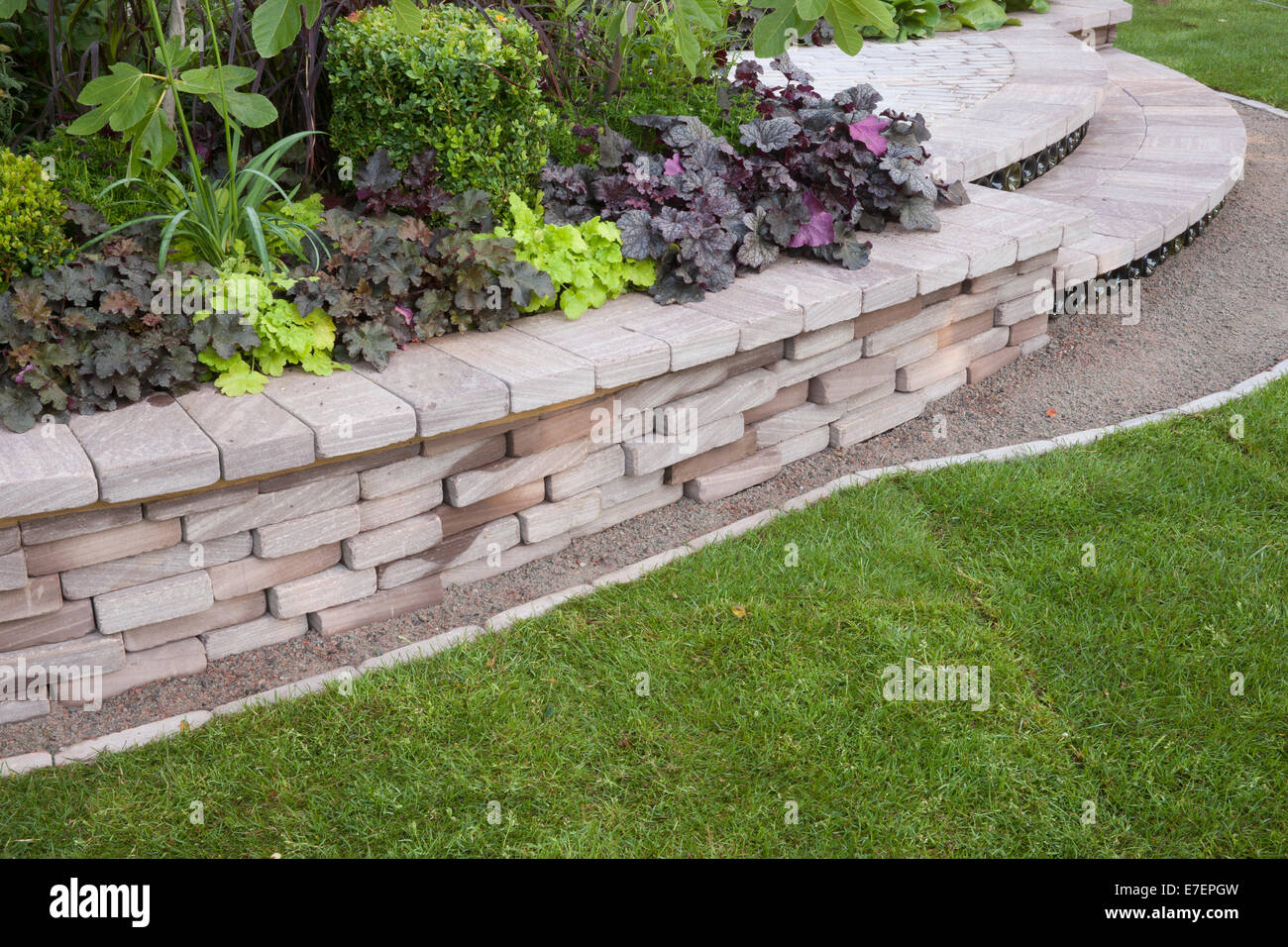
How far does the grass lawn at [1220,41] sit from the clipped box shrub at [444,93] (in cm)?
719

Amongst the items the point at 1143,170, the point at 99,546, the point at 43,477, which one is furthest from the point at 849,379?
the point at 1143,170

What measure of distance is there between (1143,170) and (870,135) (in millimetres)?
2616

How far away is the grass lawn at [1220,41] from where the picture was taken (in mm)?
9023

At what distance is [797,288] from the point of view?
378 cm

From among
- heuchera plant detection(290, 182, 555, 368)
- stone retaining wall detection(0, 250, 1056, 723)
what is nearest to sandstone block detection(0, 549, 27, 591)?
stone retaining wall detection(0, 250, 1056, 723)

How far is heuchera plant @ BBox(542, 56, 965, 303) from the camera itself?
3.75 m

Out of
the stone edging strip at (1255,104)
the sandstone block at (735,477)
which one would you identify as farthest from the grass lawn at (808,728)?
the stone edging strip at (1255,104)

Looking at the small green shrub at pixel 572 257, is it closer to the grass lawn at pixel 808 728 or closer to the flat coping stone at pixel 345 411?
the flat coping stone at pixel 345 411

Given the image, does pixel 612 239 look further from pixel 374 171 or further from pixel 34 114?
pixel 34 114

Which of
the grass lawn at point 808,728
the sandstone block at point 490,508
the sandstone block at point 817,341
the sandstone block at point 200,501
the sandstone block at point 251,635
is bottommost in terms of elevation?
the grass lawn at point 808,728

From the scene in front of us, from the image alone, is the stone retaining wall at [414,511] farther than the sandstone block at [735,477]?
No

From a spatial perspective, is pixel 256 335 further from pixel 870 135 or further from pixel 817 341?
pixel 870 135

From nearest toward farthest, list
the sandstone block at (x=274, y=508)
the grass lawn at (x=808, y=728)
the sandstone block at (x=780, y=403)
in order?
the grass lawn at (x=808, y=728) → the sandstone block at (x=274, y=508) → the sandstone block at (x=780, y=403)

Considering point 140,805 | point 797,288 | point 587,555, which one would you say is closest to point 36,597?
point 140,805
